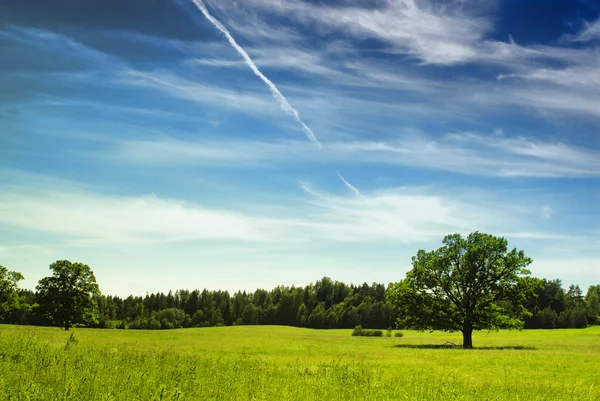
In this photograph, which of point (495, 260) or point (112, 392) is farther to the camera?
point (495, 260)

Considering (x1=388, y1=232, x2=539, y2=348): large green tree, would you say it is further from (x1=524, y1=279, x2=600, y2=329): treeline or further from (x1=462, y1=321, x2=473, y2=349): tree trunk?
(x1=524, y1=279, x2=600, y2=329): treeline

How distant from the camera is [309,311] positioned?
17062 cm

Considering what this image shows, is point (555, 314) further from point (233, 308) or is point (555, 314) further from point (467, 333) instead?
point (233, 308)

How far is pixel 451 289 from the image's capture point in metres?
53.3

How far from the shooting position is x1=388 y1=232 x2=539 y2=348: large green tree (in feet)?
170

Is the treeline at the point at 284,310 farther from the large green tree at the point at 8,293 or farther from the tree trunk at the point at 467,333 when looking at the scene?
the tree trunk at the point at 467,333

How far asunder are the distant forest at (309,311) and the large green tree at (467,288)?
81.0 metres

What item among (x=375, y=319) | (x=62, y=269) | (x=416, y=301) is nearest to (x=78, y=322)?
(x=62, y=269)

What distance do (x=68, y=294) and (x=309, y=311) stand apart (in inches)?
4266

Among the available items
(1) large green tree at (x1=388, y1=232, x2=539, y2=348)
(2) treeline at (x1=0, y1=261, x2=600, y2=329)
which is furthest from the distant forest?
(1) large green tree at (x1=388, y1=232, x2=539, y2=348)

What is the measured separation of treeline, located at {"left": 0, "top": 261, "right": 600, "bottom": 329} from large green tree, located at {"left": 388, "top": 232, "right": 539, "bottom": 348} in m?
54.3

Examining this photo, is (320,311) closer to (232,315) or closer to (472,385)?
(232,315)

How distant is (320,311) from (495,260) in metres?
114

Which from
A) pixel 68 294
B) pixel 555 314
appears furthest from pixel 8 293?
pixel 555 314
